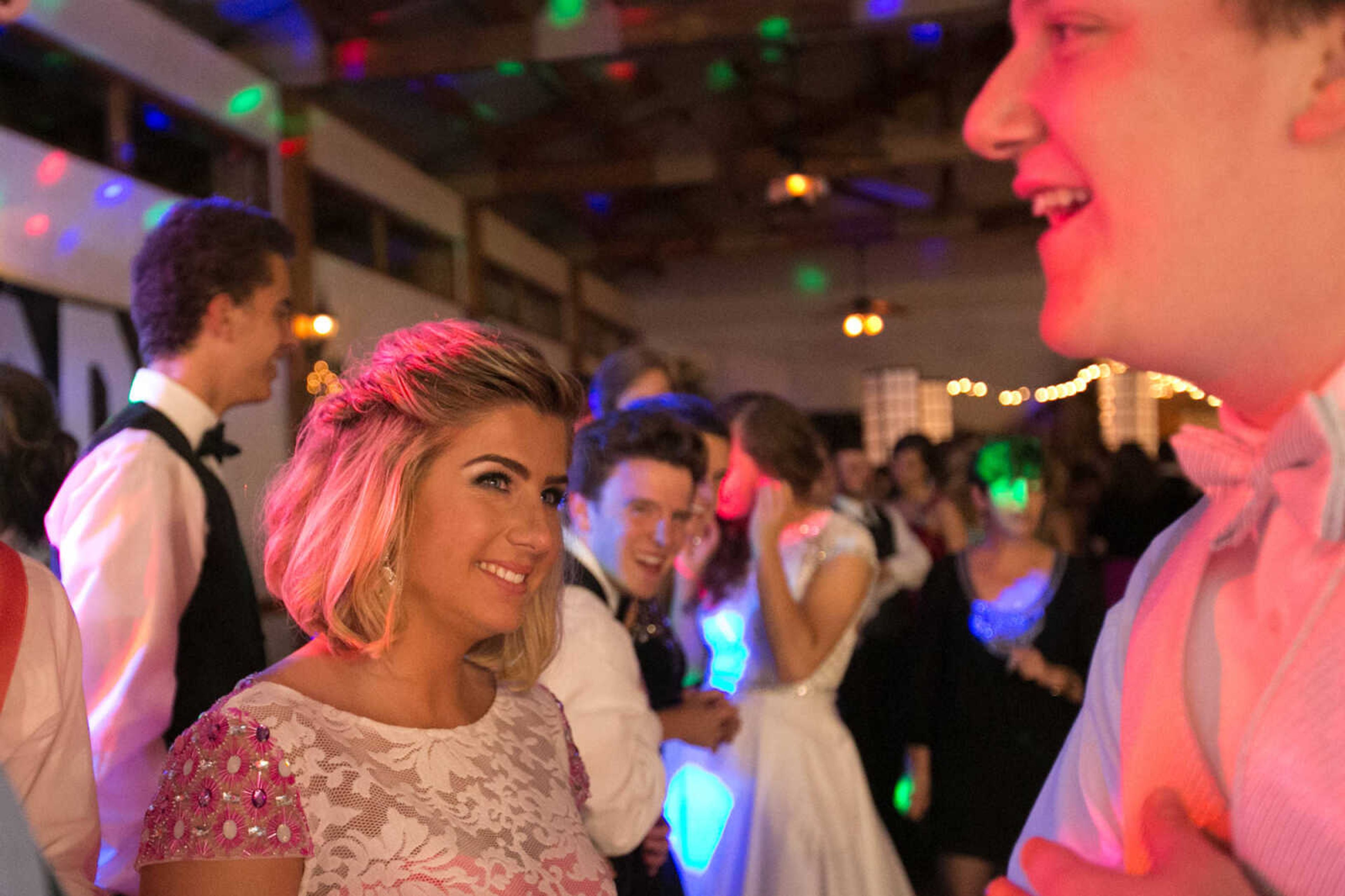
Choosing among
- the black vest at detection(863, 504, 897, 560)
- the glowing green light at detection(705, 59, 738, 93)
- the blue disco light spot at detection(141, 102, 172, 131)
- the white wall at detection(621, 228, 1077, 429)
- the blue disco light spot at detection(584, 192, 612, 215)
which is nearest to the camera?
the black vest at detection(863, 504, 897, 560)

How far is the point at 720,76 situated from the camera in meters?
9.66

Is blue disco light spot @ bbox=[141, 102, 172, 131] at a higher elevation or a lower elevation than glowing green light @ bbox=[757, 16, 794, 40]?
lower

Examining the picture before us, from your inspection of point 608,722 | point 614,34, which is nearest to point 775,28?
point 614,34

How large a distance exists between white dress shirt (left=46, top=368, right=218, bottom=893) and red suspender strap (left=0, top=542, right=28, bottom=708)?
823mm

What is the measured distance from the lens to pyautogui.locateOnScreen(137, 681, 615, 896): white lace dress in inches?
44.2

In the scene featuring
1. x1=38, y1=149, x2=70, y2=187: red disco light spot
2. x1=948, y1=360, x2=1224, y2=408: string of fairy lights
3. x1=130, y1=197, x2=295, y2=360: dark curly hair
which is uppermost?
x1=38, y1=149, x2=70, y2=187: red disco light spot

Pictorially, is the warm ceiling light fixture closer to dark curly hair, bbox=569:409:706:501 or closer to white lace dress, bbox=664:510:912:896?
white lace dress, bbox=664:510:912:896

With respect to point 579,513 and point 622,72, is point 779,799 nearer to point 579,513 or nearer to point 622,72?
point 579,513

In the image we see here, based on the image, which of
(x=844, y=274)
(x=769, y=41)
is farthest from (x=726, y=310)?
(x=769, y=41)

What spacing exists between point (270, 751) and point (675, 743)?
1763mm

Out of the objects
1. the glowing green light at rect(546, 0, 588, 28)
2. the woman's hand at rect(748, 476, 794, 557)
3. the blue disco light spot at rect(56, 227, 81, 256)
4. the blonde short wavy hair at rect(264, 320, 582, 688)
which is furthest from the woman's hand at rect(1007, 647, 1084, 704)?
the glowing green light at rect(546, 0, 588, 28)

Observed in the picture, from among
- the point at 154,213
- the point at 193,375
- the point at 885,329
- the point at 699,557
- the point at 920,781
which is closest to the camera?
the point at 193,375

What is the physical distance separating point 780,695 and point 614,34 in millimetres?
4701

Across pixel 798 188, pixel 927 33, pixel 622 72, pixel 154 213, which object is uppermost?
pixel 622 72
